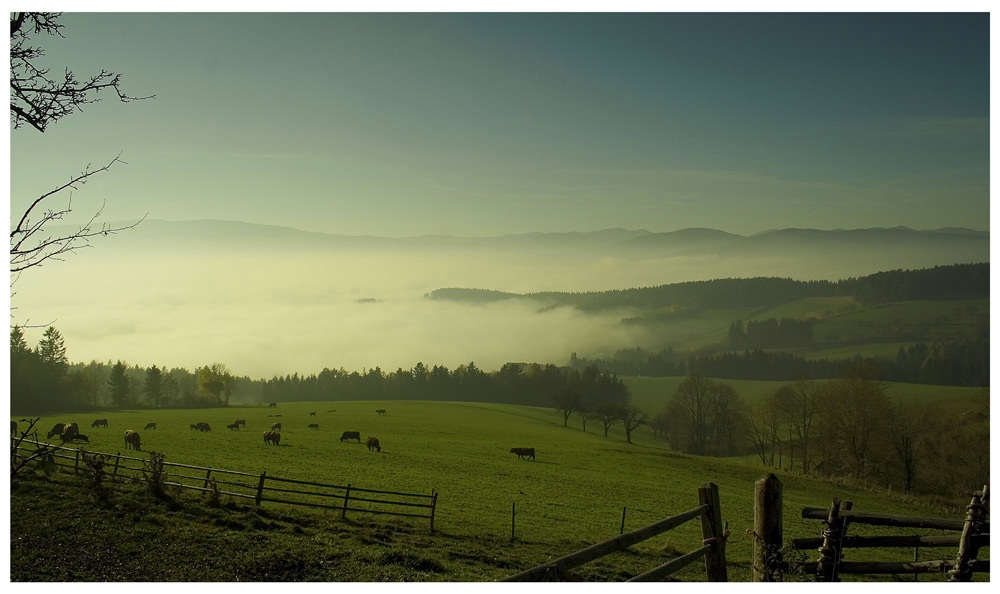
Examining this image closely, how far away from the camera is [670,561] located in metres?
7.21

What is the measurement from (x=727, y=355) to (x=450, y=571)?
19107 centimetres

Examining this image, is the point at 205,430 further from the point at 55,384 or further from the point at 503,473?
the point at 55,384

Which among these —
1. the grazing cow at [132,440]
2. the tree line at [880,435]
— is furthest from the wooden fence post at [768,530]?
the tree line at [880,435]

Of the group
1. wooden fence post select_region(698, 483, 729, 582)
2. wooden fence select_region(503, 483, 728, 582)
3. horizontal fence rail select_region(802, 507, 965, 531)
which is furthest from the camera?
horizontal fence rail select_region(802, 507, 965, 531)

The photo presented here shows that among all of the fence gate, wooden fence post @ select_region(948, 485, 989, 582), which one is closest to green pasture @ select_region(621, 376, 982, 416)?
the fence gate

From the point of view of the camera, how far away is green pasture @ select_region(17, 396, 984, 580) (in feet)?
87.2


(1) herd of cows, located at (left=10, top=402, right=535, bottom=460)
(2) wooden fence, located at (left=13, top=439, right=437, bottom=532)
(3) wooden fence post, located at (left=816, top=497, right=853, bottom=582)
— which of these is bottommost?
(1) herd of cows, located at (left=10, top=402, right=535, bottom=460)

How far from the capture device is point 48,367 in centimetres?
7906

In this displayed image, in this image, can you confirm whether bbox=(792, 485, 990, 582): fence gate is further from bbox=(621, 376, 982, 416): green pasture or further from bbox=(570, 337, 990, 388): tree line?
bbox=(570, 337, 990, 388): tree line

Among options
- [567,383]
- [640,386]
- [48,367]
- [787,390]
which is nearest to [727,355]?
[640,386]

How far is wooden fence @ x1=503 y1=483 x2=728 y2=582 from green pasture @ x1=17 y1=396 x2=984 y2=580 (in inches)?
396

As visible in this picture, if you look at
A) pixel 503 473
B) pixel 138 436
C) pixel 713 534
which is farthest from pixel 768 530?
pixel 138 436

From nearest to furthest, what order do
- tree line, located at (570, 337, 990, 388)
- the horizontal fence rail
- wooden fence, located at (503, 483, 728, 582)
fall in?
wooden fence, located at (503, 483, 728, 582) → the horizontal fence rail → tree line, located at (570, 337, 990, 388)

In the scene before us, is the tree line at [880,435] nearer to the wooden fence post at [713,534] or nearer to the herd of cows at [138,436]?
the herd of cows at [138,436]
